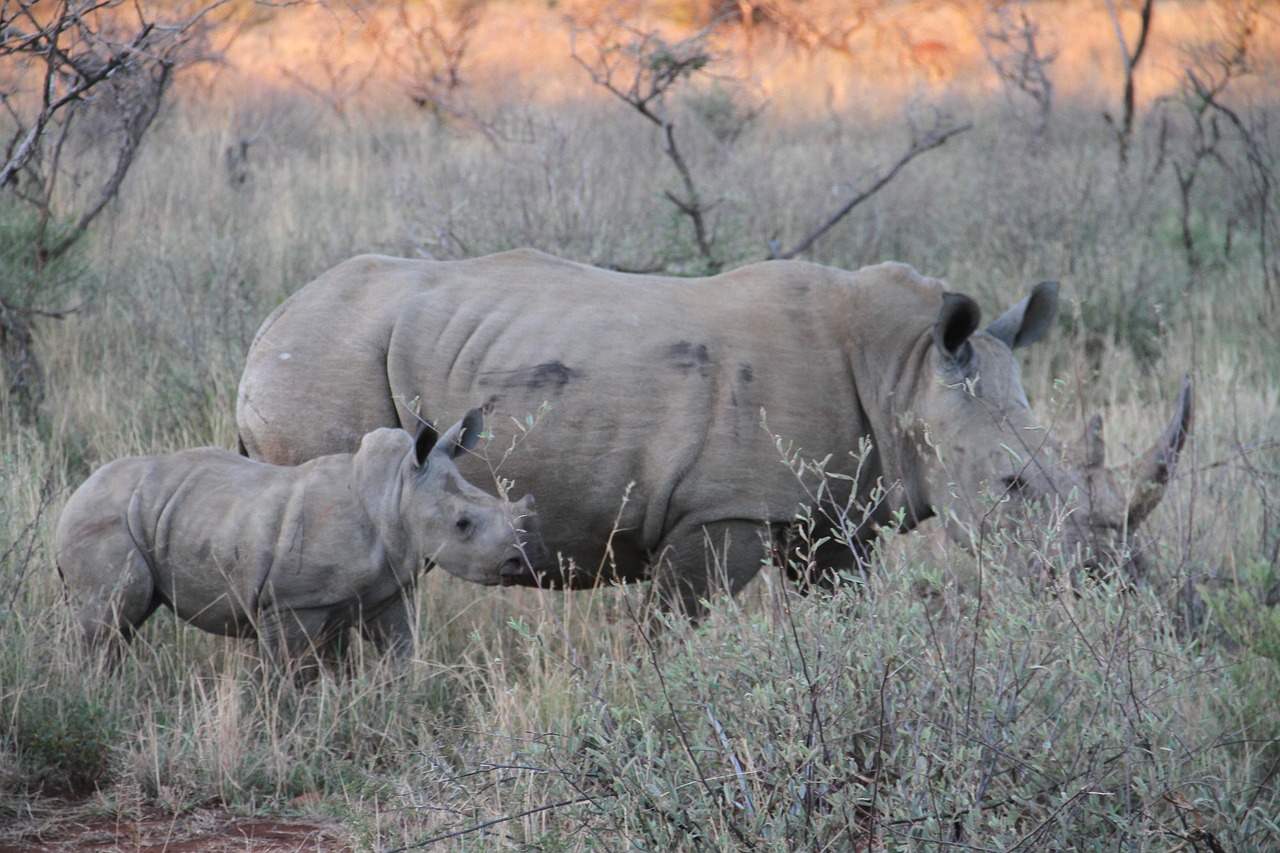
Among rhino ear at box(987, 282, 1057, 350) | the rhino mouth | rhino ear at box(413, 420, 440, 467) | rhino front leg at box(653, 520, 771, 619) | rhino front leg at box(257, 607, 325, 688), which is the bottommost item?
rhino front leg at box(257, 607, 325, 688)

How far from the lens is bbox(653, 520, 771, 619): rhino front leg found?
4340mm

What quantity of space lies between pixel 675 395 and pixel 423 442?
0.84 m

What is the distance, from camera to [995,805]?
9.53 ft

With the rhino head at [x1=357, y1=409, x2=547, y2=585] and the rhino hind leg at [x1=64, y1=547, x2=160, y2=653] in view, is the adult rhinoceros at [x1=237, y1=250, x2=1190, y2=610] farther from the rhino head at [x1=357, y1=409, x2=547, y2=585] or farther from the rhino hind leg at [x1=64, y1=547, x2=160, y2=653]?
→ the rhino hind leg at [x1=64, y1=547, x2=160, y2=653]

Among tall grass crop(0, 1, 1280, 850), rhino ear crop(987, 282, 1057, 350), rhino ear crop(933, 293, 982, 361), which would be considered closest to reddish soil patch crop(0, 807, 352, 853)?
tall grass crop(0, 1, 1280, 850)

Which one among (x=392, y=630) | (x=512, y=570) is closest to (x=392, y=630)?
(x=392, y=630)

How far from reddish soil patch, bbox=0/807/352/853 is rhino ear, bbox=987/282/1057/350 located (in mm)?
2726

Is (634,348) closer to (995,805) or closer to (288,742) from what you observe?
(288,742)

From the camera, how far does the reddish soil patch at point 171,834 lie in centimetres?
354

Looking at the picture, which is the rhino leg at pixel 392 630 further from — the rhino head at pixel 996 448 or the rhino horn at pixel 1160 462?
the rhino horn at pixel 1160 462

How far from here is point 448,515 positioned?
402 centimetres

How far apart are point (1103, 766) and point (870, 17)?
24575 millimetres

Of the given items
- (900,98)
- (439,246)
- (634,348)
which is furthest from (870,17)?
(634,348)

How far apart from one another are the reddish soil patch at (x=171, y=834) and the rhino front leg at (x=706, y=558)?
128 cm
